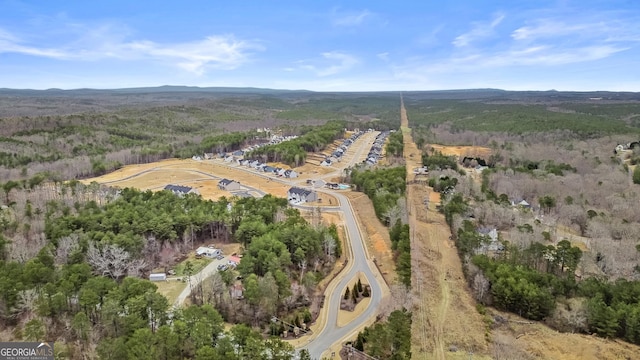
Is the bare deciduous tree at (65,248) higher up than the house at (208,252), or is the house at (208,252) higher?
the bare deciduous tree at (65,248)

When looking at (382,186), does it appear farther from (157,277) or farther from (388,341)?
(388,341)

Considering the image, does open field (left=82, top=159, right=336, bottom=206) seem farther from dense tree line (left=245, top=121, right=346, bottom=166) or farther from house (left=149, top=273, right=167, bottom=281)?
house (left=149, top=273, right=167, bottom=281)

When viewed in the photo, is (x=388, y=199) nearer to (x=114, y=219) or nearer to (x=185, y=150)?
(x=114, y=219)

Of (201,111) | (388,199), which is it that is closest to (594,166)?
(388,199)

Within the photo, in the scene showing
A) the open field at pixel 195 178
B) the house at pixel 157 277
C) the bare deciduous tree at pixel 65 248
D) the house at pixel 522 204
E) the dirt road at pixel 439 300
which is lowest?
the dirt road at pixel 439 300

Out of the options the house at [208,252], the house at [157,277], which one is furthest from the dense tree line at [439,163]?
the house at [157,277]

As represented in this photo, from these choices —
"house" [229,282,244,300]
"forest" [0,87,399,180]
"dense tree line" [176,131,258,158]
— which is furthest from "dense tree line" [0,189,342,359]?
"dense tree line" [176,131,258,158]

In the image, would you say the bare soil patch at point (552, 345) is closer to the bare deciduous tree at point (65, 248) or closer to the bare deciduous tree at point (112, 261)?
the bare deciduous tree at point (112, 261)

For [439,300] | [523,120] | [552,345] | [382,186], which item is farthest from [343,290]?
[523,120]
